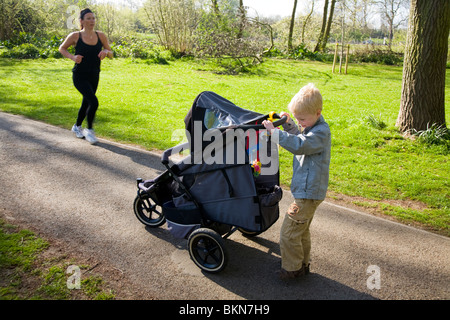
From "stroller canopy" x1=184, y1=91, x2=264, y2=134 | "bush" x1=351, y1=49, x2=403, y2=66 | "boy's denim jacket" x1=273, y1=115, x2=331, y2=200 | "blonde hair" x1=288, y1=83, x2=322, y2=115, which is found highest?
"bush" x1=351, y1=49, x2=403, y2=66

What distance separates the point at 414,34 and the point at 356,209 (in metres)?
4.31

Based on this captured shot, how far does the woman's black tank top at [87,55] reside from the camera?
646cm

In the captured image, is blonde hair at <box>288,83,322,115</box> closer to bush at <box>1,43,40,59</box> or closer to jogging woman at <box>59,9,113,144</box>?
jogging woman at <box>59,9,113,144</box>

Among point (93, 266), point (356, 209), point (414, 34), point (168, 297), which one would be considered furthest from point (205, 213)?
point (414, 34)

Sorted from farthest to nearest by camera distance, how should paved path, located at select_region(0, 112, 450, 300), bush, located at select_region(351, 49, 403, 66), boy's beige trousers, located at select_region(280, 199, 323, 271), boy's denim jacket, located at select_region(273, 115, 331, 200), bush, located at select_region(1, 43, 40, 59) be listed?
1. bush, located at select_region(351, 49, 403, 66)
2. bush, located at select_region(1, 43, 40, 59)
3. paved path, located at select_region(0, 112, 450, 300)
4. boy's beige trousers, located at select_region(280, 199, 323, 271)
5. boy's denim jacket, located at select_region(273, 115, 331, 200)

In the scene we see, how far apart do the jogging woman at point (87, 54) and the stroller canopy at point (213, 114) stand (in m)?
3.78

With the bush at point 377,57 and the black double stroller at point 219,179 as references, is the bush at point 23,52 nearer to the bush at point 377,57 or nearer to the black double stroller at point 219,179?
the black double stroller at point 219,179

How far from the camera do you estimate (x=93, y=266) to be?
3469mm

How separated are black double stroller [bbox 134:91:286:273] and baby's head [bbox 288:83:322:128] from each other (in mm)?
156

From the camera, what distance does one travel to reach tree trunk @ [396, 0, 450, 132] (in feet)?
23.1

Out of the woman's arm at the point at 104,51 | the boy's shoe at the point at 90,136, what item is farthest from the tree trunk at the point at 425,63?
the boy's shoe at the point at 90,136

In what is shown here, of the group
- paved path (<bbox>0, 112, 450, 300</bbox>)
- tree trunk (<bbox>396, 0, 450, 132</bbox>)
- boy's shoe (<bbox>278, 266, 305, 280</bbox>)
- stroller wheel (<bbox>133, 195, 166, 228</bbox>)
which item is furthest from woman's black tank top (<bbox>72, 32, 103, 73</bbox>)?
tree trunk (<bbox>396, 0, 450, 132</bbox>)

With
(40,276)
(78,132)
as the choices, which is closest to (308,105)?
(40,276)
